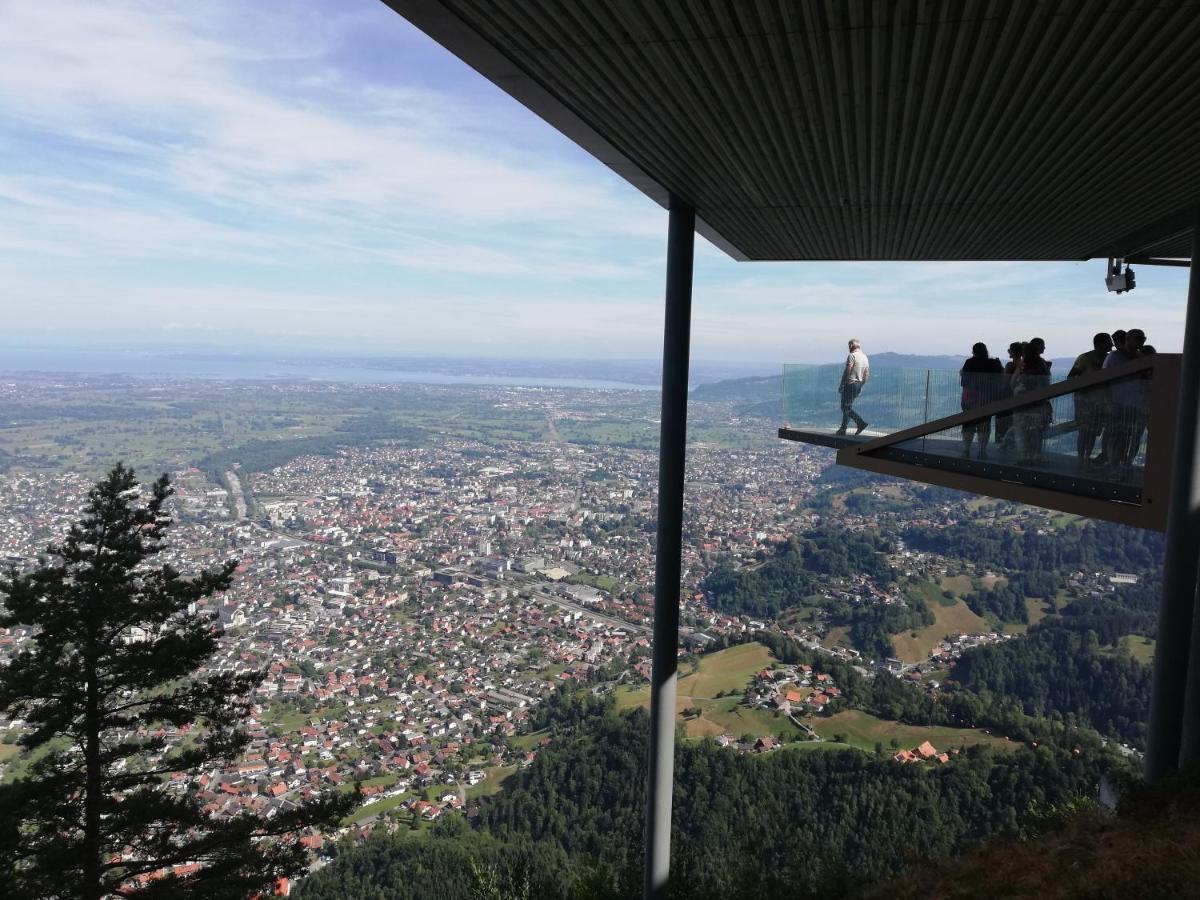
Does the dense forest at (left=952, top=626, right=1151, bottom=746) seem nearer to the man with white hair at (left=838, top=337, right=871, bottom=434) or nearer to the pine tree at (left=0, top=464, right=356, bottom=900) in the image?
the man with white hair at (left=838, top=337, right=871, bottom=434)

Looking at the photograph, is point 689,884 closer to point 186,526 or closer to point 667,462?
point 667,462

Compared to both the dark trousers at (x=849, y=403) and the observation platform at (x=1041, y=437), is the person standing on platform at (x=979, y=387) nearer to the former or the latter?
the observation platform at (x=1041, y=437)

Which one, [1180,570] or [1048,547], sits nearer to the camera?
[1180,570]

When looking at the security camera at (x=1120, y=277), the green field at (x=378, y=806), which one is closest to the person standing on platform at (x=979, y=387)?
the security camera at (x=1120, y=277)

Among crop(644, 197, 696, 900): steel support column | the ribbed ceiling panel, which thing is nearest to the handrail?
the ribbed ceiling panel

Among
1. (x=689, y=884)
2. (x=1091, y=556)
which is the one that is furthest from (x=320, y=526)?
(x=689, y=884)

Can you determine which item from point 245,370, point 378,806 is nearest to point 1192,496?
point 378,806

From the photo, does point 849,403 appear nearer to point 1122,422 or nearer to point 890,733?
point 1122,422
